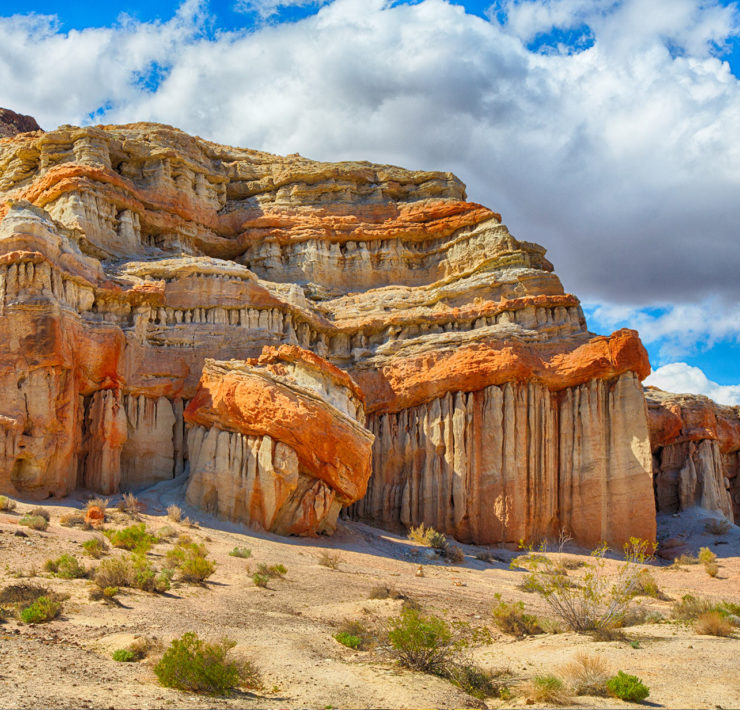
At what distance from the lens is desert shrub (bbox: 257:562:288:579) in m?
18.9

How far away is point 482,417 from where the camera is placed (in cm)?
3441

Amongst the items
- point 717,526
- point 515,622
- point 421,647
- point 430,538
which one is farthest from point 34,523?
point 717,526

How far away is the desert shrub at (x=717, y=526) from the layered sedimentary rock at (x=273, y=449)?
19525mm

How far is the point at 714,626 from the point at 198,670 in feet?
35.8

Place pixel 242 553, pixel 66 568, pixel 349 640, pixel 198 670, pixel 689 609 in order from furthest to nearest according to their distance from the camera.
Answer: pixel 242 553 → pixel 689 609 → pixel 66 568 → pixel 349 640 → pixel 198 670

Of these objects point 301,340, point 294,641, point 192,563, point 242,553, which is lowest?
point 294,641

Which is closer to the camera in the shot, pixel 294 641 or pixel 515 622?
pixel 294 641

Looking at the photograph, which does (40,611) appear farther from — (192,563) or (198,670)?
(192,563)

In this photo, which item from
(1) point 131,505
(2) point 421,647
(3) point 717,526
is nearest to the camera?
(2) point 421,647

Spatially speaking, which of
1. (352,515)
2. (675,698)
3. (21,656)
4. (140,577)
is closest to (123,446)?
(352,515)

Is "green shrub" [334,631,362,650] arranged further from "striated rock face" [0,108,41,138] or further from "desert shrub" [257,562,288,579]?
"striated rock face" [0,108,41,138]

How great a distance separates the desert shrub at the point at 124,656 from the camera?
36.2 feet

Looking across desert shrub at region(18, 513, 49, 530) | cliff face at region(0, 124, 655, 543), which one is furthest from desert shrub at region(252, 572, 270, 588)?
cliff face at region(0, 124, 655, 543)

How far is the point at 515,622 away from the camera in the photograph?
52.7ft
